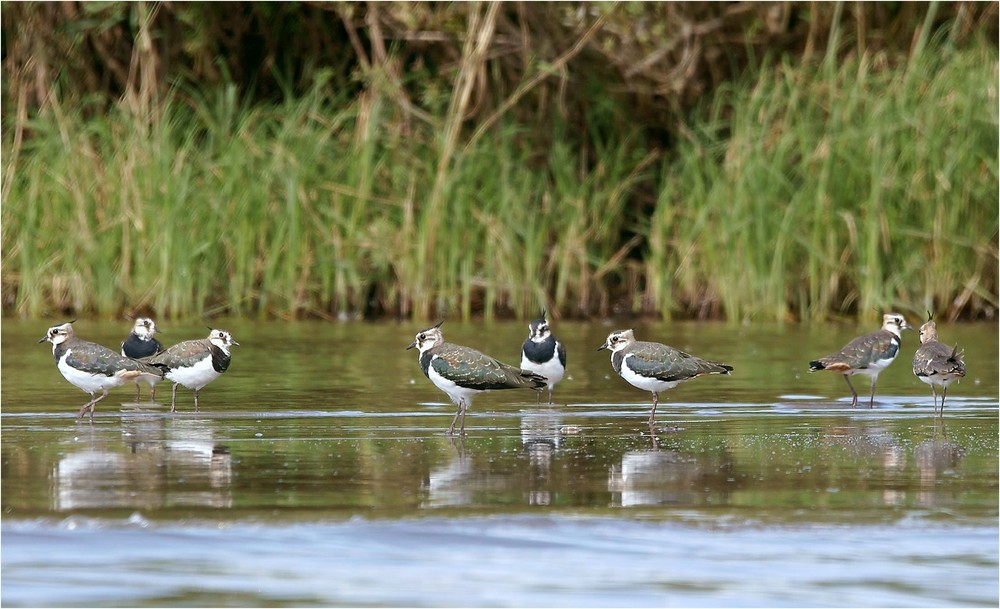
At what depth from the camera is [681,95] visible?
22.9 m

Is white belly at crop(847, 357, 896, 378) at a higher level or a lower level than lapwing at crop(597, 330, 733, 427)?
lower

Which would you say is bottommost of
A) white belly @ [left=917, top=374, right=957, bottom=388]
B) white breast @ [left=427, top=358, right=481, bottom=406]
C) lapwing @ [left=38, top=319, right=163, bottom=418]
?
white belly @ [left=917, top=374, right=957, bottom=388]

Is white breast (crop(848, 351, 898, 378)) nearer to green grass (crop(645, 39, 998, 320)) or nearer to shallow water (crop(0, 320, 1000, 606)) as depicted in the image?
shallow water (crop(0, 320, 1000, 606))

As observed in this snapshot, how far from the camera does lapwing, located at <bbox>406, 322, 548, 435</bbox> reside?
10523 millimetres

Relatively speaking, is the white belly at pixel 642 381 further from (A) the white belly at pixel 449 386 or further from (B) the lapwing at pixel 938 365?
(B) the lapwing at pixel 938 365

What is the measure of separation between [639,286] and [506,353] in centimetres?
677

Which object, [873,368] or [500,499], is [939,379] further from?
[500,499]

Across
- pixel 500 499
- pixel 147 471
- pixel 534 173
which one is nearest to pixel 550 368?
pixel 147 471

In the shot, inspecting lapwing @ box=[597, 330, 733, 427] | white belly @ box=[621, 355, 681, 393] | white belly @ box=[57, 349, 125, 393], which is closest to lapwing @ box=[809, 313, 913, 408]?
lapwing @ box=[597, 330, 733, 427]

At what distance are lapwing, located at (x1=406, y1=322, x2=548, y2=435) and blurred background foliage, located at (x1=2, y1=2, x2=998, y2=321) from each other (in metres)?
8.68

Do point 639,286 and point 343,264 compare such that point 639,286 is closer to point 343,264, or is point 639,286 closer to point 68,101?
point 343,264

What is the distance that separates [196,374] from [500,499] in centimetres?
415

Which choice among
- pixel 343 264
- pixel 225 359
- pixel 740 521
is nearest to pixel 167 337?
pixel 343 264

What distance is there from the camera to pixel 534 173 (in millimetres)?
22141
